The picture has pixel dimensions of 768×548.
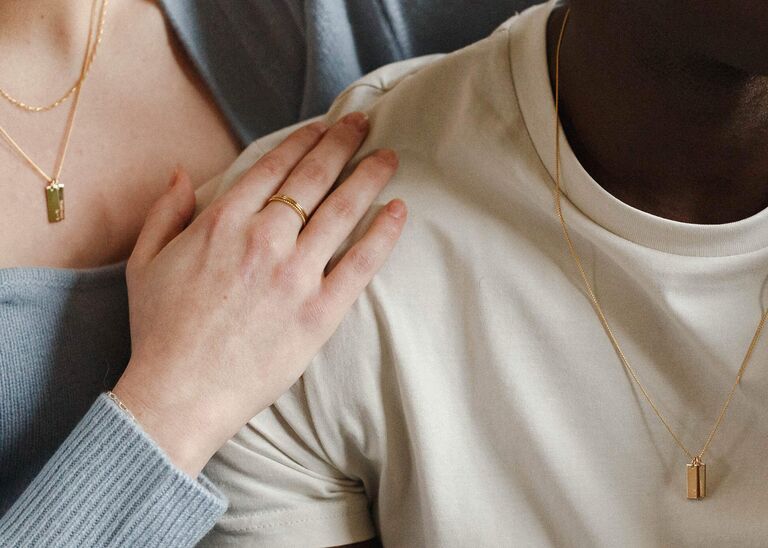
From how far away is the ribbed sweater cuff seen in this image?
83 cm

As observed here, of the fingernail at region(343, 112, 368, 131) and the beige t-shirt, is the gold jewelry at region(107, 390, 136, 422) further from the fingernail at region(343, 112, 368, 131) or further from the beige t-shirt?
the fingernail at region(343, 112, 368, 131)

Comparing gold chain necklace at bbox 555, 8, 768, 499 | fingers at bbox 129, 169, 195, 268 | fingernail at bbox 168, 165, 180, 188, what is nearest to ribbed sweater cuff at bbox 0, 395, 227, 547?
fingers at bbox 129, 169, 195, 268

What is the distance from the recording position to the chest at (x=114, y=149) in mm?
1022

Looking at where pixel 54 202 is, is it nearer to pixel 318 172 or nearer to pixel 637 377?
pixel 318 172

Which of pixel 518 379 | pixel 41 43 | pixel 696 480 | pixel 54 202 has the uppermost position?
pixel 41 43

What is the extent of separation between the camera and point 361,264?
0.85 m

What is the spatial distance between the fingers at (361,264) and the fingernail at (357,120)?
12cm

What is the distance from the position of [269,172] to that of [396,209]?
14cm

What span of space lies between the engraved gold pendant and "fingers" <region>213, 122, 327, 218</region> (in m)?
0.45

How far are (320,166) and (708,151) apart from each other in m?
0.35

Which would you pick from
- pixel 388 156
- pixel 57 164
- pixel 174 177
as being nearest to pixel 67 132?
pixel 57 164

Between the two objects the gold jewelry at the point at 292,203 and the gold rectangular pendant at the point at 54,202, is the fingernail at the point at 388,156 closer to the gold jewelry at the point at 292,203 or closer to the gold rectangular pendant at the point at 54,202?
the gold jewelry at the point at 292,203

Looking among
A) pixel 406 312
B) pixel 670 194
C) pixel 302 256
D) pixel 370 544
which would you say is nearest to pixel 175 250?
pixel 302 256

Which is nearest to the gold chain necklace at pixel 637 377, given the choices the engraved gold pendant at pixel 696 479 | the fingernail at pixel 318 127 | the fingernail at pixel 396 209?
the engraved gold pendant at pixel 696 479
